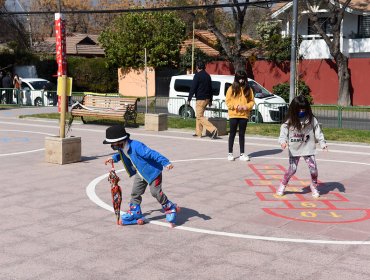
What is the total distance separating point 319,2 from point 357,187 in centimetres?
2745

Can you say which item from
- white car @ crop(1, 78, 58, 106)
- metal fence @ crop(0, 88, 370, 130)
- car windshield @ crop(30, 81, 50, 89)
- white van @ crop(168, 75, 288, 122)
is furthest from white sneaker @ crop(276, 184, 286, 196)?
car windshield @ crop(30, 81, 50, 89)

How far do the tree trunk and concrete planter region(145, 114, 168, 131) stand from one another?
1781cm

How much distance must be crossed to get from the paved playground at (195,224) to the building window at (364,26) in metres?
27.6

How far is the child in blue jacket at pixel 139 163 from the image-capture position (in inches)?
261

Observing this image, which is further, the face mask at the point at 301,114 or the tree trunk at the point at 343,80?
the tree trunk at the point at 343,80

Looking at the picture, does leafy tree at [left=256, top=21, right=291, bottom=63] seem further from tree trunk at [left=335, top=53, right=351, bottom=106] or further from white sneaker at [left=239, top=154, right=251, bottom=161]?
white sneaker at [left=239, top=154, right=251, bottom=161]

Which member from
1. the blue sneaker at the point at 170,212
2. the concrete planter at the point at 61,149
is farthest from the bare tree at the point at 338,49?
the blue sneaker at the point at 170,212

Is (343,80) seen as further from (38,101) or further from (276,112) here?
(38,101)

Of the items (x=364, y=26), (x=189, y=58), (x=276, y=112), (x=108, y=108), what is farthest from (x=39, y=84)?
(x=364, y=26)

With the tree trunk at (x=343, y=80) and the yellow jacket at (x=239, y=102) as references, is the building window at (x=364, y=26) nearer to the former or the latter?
the tree trunk at (x=343, y=80)

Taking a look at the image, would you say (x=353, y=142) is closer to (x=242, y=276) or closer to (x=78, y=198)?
(x=78, y=198)

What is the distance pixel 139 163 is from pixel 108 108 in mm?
11542

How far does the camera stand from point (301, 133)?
8406 millimetres

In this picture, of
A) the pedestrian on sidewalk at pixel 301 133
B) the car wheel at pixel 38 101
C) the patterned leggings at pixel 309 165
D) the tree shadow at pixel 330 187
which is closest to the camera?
the pedestrian on sidewalk at pixel 301 133
